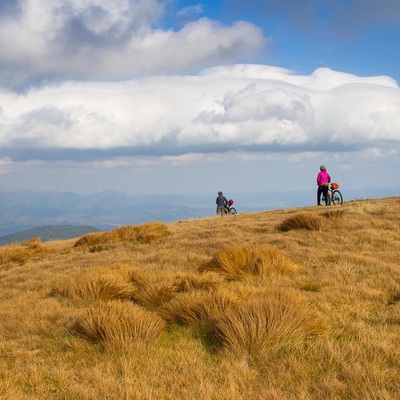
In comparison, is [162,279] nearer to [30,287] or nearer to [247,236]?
[30,287]

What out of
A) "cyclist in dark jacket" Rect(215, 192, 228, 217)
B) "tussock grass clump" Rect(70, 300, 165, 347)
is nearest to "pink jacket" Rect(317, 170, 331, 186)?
"cyclist in dark jacket" Rect(215, 192, 228, 217)

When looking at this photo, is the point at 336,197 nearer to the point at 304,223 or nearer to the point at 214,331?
the point at 304,223

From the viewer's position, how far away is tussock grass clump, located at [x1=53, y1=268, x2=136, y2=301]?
812 centimetres

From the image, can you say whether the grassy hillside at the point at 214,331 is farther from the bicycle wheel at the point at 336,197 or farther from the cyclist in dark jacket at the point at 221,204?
the cyclist in dark jacket at the point at 221,204

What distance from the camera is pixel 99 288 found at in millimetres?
8266

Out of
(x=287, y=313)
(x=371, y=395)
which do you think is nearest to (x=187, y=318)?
(x=287, y=313)

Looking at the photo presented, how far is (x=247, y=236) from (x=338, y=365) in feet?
33.9

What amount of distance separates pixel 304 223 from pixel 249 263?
5663mm

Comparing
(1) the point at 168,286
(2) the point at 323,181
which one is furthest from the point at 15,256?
(2) the point at 323,181

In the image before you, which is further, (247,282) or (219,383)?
(247,282)

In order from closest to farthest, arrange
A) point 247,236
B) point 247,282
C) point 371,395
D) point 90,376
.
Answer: point 371,395
point 90,376
point 247,282
point 247,236

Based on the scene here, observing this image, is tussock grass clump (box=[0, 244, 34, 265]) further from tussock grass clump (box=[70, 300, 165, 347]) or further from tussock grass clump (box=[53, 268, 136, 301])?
tussock grass clump (box=[70, 300, 165, 347])

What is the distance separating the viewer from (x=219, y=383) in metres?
4.28

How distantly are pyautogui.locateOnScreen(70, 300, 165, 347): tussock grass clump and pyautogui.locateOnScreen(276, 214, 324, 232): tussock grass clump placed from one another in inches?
369
